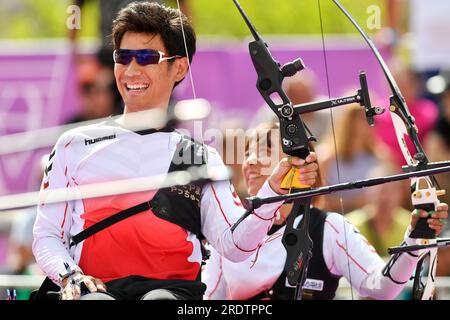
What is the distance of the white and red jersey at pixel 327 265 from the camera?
155 inches

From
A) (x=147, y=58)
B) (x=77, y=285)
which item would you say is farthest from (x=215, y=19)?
(x=77, y=285)

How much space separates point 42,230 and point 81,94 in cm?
59

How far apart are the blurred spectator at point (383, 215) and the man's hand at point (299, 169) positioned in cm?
94

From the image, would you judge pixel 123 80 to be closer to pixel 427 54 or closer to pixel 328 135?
pixel 328 135

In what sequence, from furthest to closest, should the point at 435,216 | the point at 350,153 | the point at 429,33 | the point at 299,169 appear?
1. the point at 429,33
2. the point at 350,153
3. the point at 435,216
4. the point at 299,169

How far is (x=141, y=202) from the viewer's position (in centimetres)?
357

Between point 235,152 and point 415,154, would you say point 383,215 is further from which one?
point 415,154

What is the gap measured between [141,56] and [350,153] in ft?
3.99

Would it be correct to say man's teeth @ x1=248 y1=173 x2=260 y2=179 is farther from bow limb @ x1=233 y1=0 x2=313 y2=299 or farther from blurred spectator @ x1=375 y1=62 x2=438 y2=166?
blurred spectator @ x1=375 y1=62 x2=438 y2=166

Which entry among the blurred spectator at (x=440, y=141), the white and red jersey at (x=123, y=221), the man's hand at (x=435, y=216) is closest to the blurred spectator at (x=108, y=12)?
the white and red jersey at (x=123, y=221)

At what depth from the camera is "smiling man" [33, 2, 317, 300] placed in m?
3.55

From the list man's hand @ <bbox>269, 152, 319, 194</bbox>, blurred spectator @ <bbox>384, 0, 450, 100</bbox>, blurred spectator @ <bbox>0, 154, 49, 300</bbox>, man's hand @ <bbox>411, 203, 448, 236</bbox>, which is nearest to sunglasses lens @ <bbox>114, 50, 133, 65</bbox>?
man's hand @ <bbox>269, 152, 319, 194</bbox>

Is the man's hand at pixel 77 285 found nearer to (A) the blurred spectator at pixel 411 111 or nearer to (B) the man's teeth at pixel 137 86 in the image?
(B) the man's teeth at pixel 137 86
